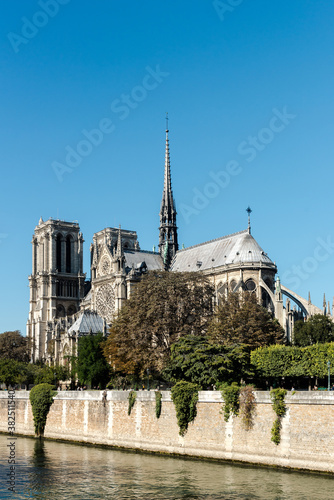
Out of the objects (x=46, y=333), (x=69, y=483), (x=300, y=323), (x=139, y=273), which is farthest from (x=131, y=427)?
(x=46, y=333)

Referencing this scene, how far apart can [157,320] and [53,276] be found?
62.0 meters

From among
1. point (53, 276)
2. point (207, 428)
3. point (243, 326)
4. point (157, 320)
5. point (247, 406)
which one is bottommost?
point (207, 428)

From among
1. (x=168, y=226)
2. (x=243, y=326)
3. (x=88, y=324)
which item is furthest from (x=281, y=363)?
(x=168, y=226)

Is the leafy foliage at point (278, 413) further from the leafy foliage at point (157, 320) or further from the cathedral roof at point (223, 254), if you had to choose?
the cathedral roof at point (223, 254)

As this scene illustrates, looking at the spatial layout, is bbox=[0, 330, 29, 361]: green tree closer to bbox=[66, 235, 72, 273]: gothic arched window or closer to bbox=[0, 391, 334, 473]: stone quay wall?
bbox=[66, 235, 72, 273]: gothic arched window

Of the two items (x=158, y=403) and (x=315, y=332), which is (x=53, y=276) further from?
(x=158, y=403)

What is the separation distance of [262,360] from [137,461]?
482 inches

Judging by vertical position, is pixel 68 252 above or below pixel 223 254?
above

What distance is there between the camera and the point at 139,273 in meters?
87.0

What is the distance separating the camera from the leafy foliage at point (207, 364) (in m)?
40.1

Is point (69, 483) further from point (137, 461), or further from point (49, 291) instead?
point (49, 291)

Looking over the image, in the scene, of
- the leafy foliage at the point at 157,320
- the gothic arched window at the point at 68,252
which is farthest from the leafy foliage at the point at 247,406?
the gothic arched window at the point at 68,252

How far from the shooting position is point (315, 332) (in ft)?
207

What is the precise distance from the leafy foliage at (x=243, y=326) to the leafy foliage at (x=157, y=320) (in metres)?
1.76
